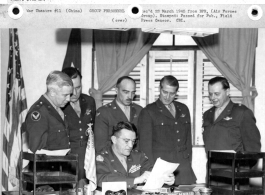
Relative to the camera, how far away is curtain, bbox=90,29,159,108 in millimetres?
6023

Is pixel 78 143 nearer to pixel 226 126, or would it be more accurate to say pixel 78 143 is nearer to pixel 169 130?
pixel 169 130

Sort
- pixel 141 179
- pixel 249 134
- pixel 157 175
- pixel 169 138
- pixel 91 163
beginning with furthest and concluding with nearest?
pixel 169 138 → pixel 249 134 → pixel 141 179 → pixel 91 163 → pixel 157 175

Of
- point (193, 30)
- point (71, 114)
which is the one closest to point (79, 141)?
point (71, 114)

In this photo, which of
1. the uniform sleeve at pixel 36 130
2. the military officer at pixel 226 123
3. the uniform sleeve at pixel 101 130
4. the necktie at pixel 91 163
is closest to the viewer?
the necktie at pixel 91 163

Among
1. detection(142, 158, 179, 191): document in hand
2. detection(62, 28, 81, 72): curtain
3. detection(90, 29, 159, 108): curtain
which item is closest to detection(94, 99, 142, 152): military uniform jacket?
detection(142, 158, 179, 191): document in hand

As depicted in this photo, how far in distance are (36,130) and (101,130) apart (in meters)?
1.11

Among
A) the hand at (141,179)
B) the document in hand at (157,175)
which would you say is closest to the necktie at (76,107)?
the hand at (141,179)

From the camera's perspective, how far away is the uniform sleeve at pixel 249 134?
4.06 metres

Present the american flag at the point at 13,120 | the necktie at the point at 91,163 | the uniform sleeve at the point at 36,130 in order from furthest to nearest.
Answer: the american flag at the point at 13,120 < the uniform sleeve at the point at 36,130 < the necktie at the point at 91,163

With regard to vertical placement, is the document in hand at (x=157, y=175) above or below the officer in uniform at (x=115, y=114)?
below

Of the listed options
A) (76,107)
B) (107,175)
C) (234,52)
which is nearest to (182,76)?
(234,52)

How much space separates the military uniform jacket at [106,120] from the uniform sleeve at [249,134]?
102 cm

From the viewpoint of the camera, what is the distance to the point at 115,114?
4465mm

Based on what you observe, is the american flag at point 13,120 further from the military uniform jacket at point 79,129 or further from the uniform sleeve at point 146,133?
the uniform sleeve at point 146,133
